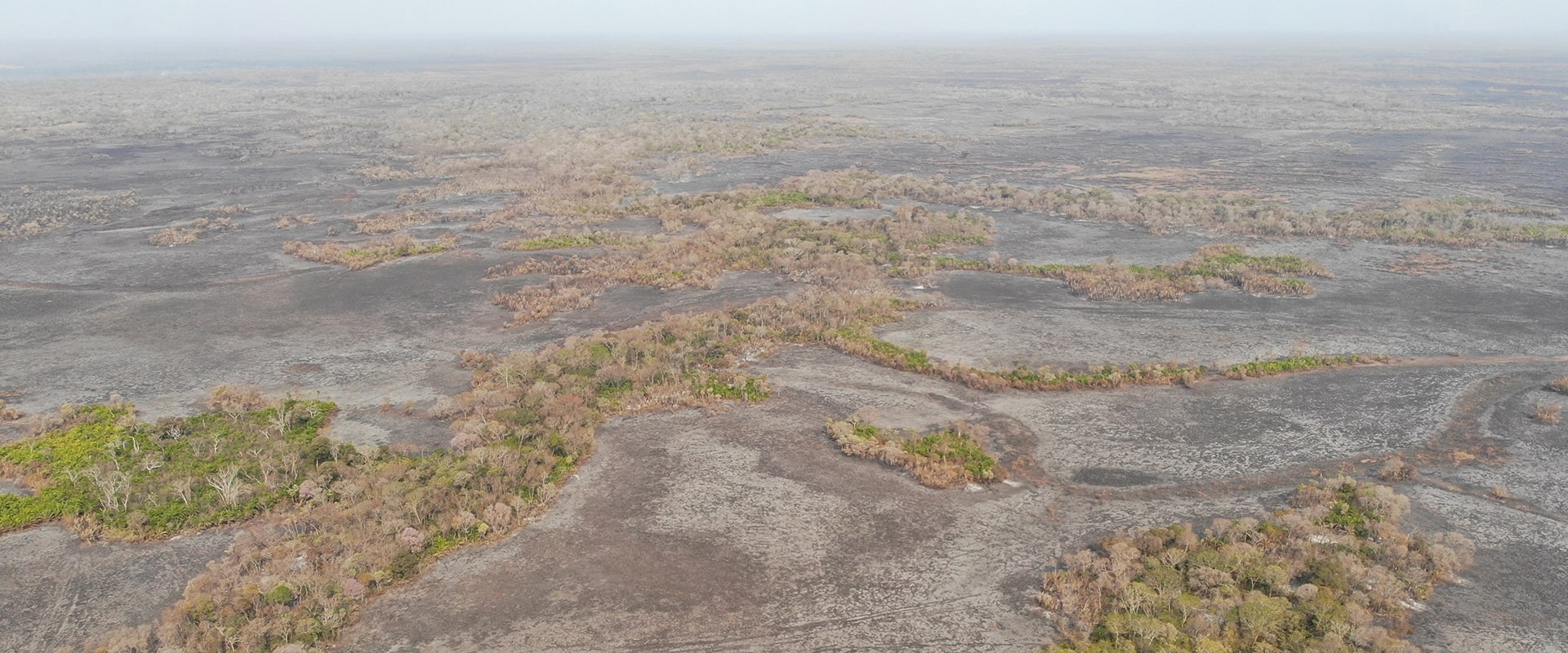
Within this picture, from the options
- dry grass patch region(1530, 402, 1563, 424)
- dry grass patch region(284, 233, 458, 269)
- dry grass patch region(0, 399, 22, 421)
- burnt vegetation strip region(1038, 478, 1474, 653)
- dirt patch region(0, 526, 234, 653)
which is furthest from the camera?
dry grass patch region(284, 233, 458, 269)

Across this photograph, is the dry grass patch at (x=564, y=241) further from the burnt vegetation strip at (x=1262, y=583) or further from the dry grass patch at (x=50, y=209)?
the burnt vegetation strip at (x=1262, y=583)

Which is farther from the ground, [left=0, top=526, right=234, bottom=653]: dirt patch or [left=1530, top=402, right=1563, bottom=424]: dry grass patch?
[left=1530, top=402, right=1563, bottom=424]: dry grass patch

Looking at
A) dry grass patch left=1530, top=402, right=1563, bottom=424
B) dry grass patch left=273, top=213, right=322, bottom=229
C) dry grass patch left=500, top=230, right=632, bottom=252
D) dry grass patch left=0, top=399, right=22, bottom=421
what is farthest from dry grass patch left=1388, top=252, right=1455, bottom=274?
dry grass patch left=273, top=213, right=322, bottom=229

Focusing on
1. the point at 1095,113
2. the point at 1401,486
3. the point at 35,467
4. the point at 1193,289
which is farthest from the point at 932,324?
the point at 1095,113

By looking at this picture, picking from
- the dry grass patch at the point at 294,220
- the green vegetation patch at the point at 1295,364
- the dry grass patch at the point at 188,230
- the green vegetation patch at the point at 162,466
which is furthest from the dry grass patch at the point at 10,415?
the green vegetation patch at the point at 1295,364

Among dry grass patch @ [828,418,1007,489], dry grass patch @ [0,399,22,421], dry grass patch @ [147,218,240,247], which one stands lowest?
dry grass patch @ [828,418,1007,489]

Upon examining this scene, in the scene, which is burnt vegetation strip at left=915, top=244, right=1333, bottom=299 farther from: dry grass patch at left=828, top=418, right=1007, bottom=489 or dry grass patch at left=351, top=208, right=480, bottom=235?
dry grass patch at left=351, top=208, right=480, bottom=235

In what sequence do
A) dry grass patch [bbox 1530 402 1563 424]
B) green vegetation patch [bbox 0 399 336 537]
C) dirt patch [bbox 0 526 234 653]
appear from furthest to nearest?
1. dry grass patch [bbox 1530 402 1563 424]
2. green vegetation patch [bbox 0 399 336 537]
3. dirt patch [bbox 0 526 234 653]

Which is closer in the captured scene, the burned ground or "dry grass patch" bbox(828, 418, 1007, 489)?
the burned ground
